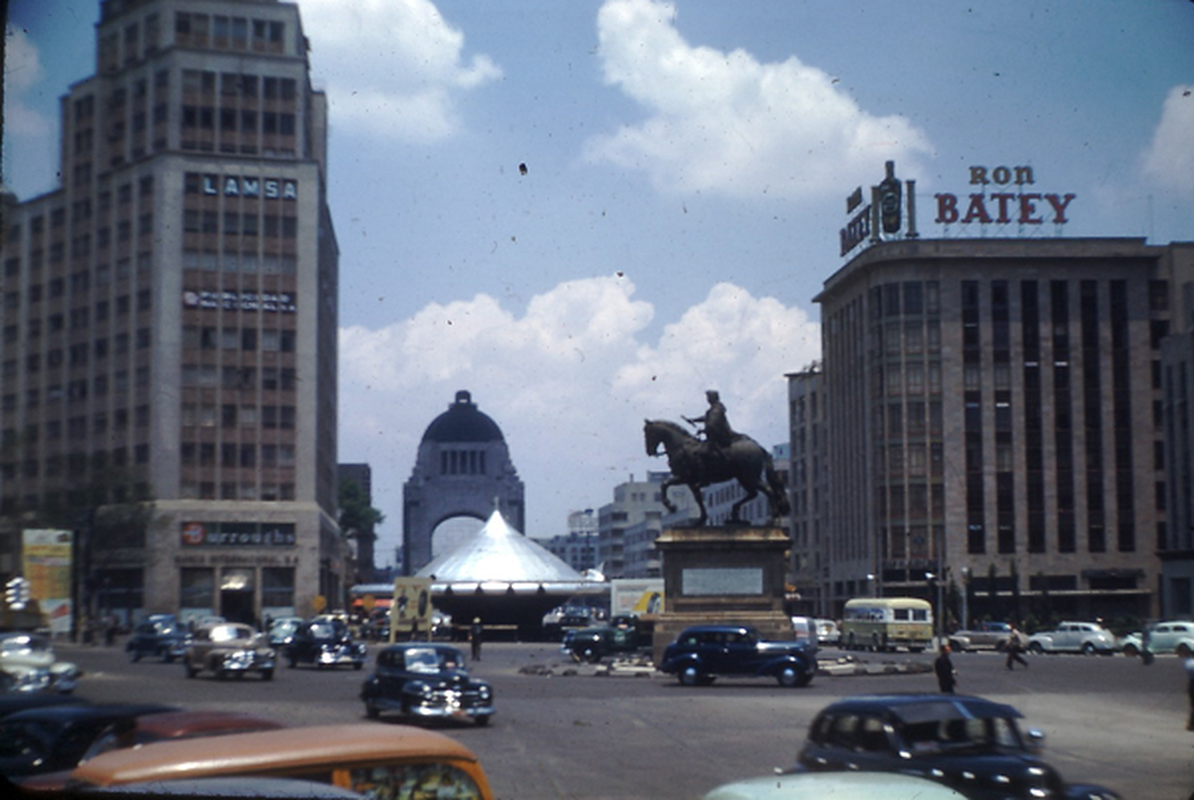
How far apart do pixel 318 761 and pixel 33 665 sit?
7866 millimetres

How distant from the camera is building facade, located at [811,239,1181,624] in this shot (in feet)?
174

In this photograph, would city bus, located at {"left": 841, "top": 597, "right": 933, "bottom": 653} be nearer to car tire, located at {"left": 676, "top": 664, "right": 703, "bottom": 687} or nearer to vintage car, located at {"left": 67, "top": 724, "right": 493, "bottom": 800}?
car tire, located at {"left": 676, "top": 664, "right": 703, "bottom": 687}

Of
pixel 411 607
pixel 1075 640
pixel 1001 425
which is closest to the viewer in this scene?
pixel 411 607

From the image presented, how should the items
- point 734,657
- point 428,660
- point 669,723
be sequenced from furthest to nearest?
point 734,657, point 428,660, point 669,723

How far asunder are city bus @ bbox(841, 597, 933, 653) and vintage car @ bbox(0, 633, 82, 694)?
174 ft

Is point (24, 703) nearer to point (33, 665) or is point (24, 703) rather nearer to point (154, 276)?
point (33, 665)

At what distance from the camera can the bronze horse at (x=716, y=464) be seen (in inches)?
1519

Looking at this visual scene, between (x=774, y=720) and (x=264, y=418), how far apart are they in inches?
555

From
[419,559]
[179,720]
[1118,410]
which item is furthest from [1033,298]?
[419,559]

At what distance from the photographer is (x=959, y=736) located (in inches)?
408

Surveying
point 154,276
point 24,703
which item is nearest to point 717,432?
point 154,276

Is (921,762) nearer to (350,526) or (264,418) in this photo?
(264,418)

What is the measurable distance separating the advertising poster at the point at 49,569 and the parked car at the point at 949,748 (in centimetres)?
755

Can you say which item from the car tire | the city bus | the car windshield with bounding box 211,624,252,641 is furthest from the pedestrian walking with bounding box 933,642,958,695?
the city bus
